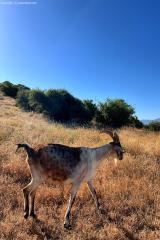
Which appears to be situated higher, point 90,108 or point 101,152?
point 90,108

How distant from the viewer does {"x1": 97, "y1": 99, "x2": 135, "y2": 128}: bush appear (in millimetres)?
26516

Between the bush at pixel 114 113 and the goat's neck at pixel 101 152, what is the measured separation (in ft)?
61.8

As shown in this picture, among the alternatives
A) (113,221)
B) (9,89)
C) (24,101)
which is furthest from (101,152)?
(9,89)

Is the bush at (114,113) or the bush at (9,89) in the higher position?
the bush at (9,89)

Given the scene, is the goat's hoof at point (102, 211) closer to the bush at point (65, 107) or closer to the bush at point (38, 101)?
the bush at point (65, 107)

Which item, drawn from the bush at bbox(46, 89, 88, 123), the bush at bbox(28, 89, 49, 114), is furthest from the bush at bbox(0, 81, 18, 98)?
the bush at bbox(46, 89, 88, 123)

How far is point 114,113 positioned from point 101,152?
19.8m

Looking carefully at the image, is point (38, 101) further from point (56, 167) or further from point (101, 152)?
point (56, 167)

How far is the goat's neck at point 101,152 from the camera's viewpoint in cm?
683

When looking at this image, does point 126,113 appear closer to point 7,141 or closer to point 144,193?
point 7,141

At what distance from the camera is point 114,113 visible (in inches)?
1045

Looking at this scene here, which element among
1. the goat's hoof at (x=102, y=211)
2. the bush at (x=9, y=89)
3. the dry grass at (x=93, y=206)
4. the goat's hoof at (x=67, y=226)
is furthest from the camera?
the bush at (x=9, y=89)

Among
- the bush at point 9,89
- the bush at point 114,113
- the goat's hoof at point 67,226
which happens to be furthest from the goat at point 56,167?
the bush at point 9,89

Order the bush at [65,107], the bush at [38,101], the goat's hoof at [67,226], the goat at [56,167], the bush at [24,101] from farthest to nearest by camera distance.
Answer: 1. the bush at [24,101]
2. the bush at [38,101]
3. the bush at [65,107]
4. the goat at [56,167]
5. the goat's hoof at [67,226]
